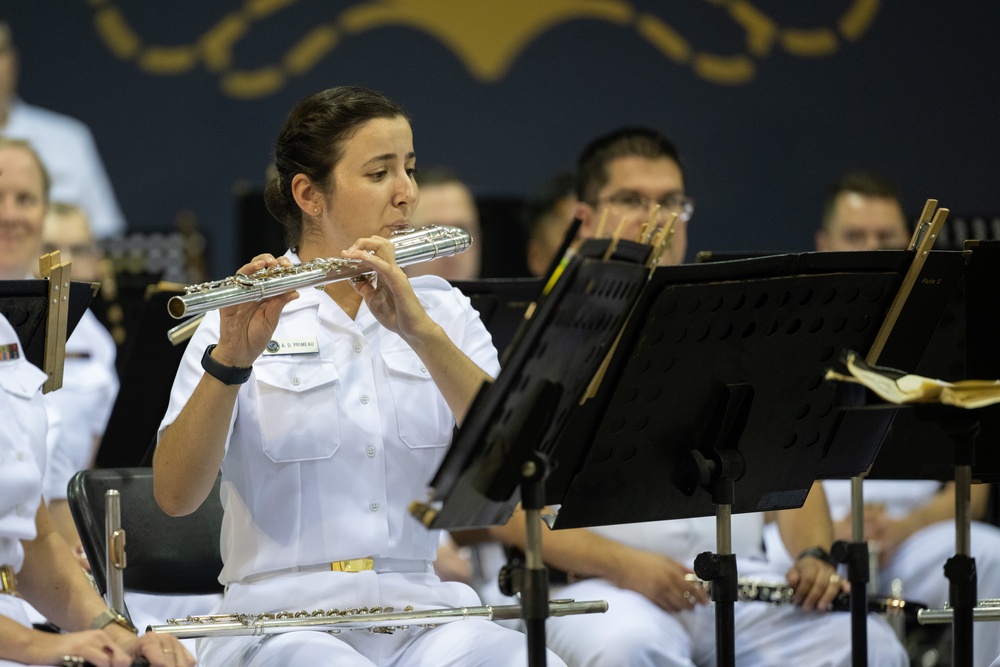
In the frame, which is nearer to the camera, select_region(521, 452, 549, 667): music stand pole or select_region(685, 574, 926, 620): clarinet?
select_region(521, 452, 549, 667): music stand pole

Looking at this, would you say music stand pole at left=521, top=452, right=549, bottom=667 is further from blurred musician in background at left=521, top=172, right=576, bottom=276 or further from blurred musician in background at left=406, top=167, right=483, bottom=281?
blurred musician in background at left=521, top=172, right=576, bottom=276

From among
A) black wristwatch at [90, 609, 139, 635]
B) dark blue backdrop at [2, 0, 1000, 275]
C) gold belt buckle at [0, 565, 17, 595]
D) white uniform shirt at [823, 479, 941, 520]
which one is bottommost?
black wristwatch at [90, 609, 139, 635]

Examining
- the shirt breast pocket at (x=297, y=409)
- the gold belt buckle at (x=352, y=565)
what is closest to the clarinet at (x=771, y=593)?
the gold belt buckle at (x=352, y=565)

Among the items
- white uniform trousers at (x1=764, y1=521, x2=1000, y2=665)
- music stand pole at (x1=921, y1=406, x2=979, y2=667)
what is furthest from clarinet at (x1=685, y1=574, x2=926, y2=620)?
music stand pole at (x1=921, y1=406, x2=979, y2=667)

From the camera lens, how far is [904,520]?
434cm

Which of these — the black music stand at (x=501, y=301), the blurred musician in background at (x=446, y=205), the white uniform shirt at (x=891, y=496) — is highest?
the blurred musician in background at (x=446, y=205)

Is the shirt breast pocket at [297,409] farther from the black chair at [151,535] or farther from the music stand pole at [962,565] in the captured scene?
the music stand pole at [962,565]

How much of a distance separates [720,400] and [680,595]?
1106mm

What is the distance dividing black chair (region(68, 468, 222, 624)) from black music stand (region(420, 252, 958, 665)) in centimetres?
100

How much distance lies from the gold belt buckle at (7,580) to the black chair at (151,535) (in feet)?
0.64

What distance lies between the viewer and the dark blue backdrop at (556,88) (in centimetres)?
685

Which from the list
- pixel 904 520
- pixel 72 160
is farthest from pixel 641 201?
pixel 72 160

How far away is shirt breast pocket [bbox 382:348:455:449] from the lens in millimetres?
2756

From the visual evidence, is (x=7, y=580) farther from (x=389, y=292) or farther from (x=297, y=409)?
(x=389, y=292)
